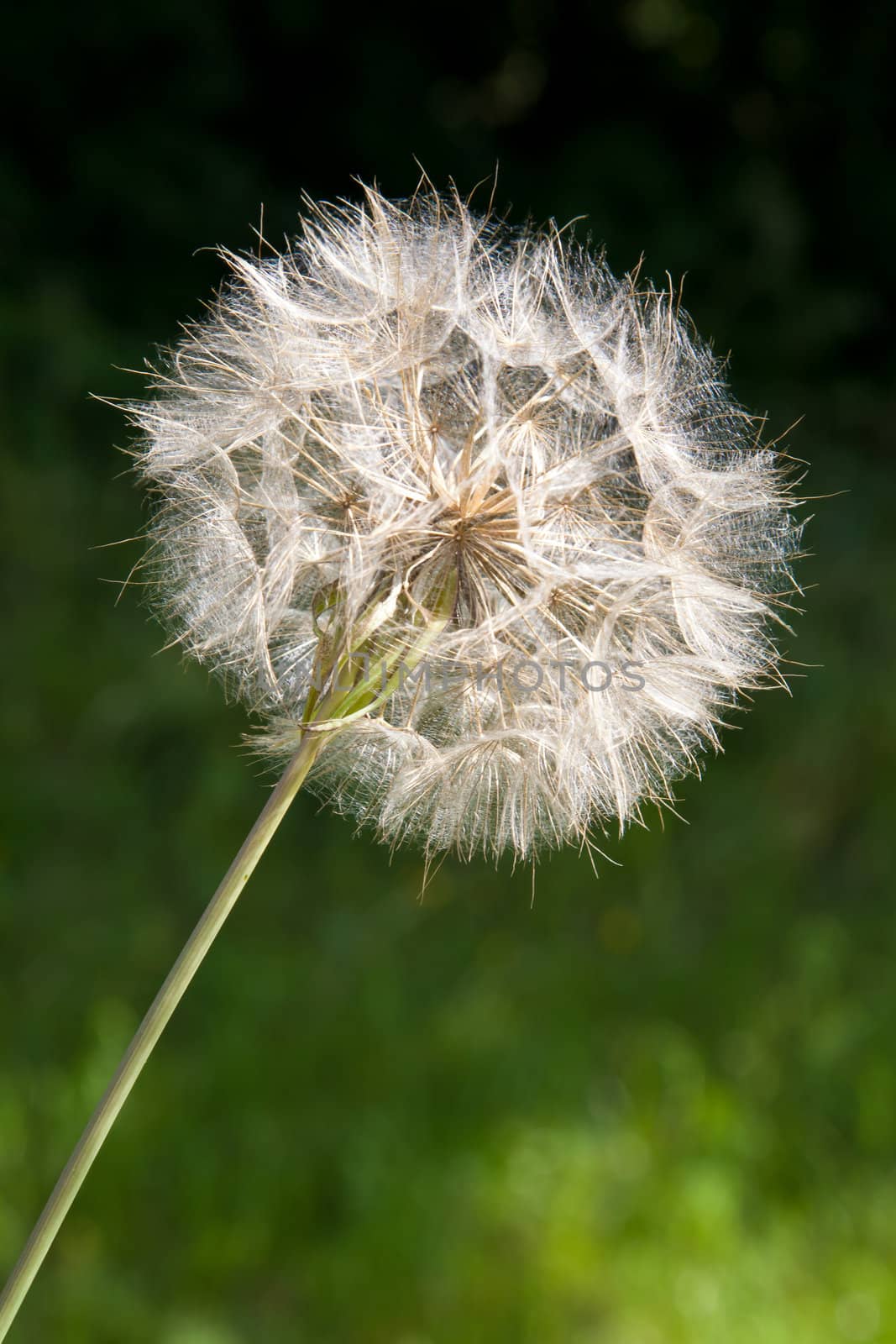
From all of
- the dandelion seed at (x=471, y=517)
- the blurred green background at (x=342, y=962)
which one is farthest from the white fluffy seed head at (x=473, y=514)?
the blurred green background at (x=342, y=962)

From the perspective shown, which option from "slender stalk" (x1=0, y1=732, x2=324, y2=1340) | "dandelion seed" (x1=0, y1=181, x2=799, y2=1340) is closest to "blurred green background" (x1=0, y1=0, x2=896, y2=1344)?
"dandelion seed" (x1=0, y1=181, x2=799, y2=1340)

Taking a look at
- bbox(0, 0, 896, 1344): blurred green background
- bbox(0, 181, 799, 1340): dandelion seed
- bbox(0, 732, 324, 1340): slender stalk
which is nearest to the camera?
bbox(0, 732, 324, 1340): slender stalk

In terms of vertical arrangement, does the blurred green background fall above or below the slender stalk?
above

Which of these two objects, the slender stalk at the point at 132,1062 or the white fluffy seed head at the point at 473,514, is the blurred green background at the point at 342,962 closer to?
the white fluffy seed head at the point at 473,514

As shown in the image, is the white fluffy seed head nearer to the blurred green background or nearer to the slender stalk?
the slender stalk

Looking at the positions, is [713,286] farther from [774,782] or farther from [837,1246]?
[837,1246]

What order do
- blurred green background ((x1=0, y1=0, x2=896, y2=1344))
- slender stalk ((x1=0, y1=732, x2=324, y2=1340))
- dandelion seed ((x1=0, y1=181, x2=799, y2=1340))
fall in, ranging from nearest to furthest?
slender stalk ((x1=0, y1=732, x2=324, y2=1340)), dandelion seed ((x1=0, y1=181, x2=799, y2=1340)), blurred green background ((x1=0, y1=0, x2=896, y2=1344))

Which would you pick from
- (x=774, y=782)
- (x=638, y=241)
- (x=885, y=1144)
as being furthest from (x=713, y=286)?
(x=885, y=1144)

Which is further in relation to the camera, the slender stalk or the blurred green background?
the blurred green background
